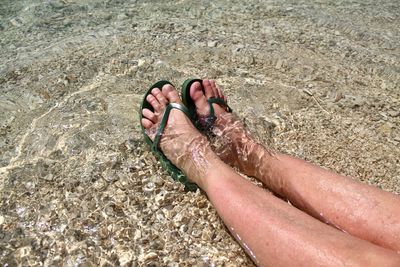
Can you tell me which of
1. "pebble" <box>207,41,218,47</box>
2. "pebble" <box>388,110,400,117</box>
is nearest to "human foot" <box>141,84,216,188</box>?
"pebble" <box>207,41,218,47</box>

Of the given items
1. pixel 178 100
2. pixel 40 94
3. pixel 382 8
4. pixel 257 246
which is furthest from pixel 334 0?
pixel 257 246

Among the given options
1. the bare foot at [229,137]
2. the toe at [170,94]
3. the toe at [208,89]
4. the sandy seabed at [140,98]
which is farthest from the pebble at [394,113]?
the toe at [170,94]

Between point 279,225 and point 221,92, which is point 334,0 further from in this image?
point 279,225

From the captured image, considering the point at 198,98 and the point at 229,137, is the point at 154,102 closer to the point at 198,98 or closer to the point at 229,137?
the point at 198,98

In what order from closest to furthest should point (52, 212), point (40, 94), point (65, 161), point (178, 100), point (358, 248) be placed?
point (358, 248) → point (52, 212) → point (65, 161) → point (178, 100) → point (40, 94)

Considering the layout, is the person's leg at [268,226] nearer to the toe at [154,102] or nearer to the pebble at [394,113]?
the toe at [154,102]

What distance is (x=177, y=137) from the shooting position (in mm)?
2695

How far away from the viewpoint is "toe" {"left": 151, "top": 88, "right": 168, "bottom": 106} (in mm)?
2920

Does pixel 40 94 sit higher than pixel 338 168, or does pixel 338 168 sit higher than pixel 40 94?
pixel 40 94

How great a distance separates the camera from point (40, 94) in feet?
10.4

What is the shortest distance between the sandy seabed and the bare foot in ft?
0.61

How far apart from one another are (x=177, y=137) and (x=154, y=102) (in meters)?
0.38

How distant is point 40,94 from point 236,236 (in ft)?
6.36

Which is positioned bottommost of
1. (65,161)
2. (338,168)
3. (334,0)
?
(338,168)
